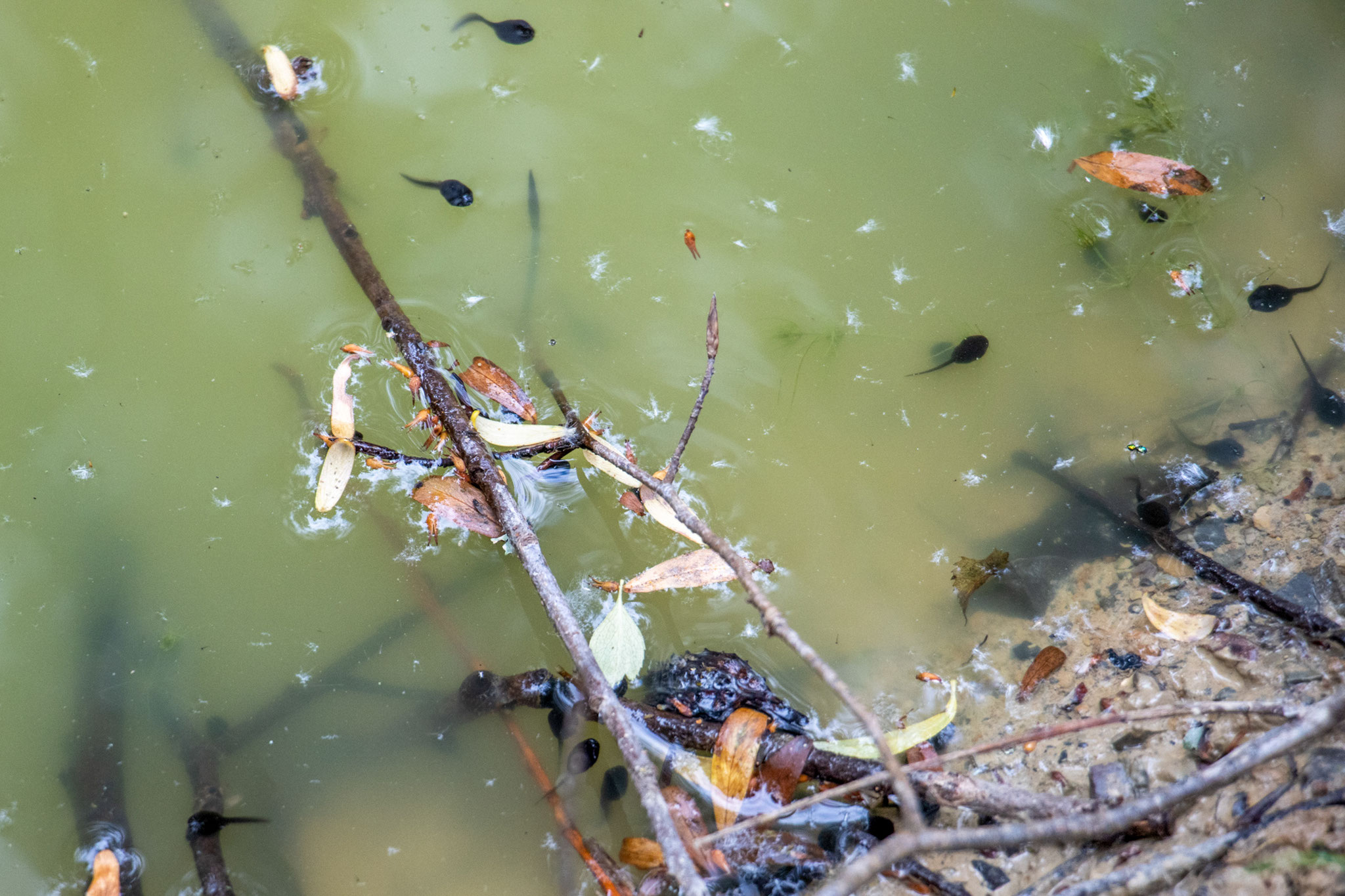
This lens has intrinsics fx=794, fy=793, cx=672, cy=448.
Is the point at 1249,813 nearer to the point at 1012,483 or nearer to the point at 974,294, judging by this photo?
the point at 1012,483

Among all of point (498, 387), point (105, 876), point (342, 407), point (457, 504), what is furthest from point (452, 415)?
point (105, 876)

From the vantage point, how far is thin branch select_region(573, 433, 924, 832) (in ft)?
5.39

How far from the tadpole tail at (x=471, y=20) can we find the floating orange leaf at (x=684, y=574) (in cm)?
254

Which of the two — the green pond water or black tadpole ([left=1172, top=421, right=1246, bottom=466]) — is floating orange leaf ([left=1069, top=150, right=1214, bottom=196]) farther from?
black tadpole ([left=1172, top=421, right=1246, bottom=466])

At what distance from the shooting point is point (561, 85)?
3.44m

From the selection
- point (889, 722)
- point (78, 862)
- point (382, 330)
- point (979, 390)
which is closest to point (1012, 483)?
point (979, 390)

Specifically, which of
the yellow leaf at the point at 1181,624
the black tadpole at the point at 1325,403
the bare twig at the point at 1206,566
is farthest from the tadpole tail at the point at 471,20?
the black tadpole at the point at 1325,403

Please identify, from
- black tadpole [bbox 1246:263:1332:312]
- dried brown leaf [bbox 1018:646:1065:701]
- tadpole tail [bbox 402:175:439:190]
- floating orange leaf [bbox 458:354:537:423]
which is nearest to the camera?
dried brown leaf [bbox 1018:646:1065:701]

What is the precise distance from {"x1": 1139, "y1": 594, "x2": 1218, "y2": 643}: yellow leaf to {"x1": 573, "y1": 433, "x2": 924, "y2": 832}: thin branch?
103 centimetres

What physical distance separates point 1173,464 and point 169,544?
11.9 ft

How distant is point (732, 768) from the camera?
92.9 inches

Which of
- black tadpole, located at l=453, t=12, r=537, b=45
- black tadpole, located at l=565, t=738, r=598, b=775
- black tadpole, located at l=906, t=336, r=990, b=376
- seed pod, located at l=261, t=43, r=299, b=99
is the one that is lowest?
black tadpole, located at l=565, t=738, r=598, b=775

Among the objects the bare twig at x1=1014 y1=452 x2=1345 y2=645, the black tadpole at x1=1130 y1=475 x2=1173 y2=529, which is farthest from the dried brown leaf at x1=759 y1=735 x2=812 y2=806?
the black tadpole at x1=1130 y1=475 x2=1173 y2=529

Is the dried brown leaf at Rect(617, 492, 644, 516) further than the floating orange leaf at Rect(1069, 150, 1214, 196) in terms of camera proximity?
No
